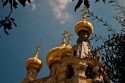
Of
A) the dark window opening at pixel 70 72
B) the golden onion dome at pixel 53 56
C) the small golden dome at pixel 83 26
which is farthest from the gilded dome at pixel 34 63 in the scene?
the small golden dome at pixel 83 26

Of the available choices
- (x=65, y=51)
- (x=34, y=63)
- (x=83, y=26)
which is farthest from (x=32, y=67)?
(x=83, y=26)

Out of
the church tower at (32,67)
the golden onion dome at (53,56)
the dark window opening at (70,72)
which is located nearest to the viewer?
the dark window opening at (70,72)

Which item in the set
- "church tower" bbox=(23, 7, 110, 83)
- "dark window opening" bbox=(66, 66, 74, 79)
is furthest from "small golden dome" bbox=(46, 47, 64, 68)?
"dark window opening" bbox=(66, 66, 74, 79)

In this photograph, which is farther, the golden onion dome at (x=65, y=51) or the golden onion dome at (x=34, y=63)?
the golden onion dome at (x=34, y=63)

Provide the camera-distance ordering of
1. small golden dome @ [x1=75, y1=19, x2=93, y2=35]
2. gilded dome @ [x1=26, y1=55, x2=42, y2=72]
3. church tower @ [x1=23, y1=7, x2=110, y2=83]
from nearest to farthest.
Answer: church tower @ [x1=23, y1=7, x2=110, y2=83], small golden dome @ [x1=75, y1=19, x2=93, y2=35], gilded dome @ [x1=26, y1=55, x2=42, y2=72]

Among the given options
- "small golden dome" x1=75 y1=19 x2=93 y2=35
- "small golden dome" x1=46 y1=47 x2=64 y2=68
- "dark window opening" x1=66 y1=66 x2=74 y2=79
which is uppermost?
"small golden dome" x1=75 y1=19 x2=93 y2=35

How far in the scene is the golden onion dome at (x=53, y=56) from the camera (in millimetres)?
28719

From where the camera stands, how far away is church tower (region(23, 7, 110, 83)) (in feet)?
80.8

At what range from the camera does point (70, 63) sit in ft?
85.6

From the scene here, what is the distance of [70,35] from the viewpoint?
3164 centimetres

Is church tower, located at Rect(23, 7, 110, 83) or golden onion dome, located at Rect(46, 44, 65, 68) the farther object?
golden onion dome, located at Rect(46, 44, 65, 68)

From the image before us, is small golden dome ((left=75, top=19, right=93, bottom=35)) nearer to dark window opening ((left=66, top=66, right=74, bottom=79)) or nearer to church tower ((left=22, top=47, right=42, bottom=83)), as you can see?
dark window opening ((left=66, top=66, right=74, bottom=79))

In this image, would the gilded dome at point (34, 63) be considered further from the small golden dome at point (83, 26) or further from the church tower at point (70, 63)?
the small golden dome at point (83, 26)

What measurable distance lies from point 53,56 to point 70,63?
3.18 meters
